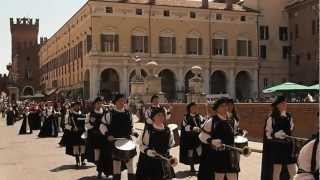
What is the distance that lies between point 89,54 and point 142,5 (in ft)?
24.9

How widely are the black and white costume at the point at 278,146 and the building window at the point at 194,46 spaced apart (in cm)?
5319

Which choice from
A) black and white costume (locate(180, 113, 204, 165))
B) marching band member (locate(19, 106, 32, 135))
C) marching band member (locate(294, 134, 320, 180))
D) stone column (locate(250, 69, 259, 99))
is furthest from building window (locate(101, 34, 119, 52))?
marching band member (locate(294, 134, 320, 180))

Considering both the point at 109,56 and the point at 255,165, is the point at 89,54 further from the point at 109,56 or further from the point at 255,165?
the point at 255,165

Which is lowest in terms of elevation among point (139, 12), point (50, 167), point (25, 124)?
point (50, 167)

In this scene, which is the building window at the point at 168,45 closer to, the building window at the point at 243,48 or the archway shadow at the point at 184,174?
the building window at the point at 243,48

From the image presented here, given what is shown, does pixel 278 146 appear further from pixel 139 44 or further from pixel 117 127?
pixel 139 44

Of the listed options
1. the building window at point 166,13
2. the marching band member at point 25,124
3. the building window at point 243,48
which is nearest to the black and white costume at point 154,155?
the marching band member at point 25,124

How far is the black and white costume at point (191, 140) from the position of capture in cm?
1408

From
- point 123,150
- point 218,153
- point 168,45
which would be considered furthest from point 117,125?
point 168,45

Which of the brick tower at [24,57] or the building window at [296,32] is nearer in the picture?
the building window at [296,32]

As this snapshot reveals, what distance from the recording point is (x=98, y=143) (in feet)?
44.8

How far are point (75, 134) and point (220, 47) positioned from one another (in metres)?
48.8

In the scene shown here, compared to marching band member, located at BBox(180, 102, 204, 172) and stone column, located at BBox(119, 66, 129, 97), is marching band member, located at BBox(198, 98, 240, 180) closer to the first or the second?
marching band member, located at BBox(180, 102, 204, 172)

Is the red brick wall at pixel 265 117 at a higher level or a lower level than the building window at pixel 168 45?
lower
